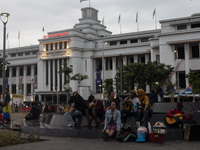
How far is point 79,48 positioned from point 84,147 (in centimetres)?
5710

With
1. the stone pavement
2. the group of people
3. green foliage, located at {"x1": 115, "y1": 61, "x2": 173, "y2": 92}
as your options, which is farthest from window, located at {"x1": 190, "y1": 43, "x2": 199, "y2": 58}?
the stone pavement

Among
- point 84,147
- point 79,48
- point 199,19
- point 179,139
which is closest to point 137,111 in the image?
point 179,139

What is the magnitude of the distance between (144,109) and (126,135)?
1.51 metres

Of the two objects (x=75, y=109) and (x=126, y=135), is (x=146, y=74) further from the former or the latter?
(x=126, y=135)

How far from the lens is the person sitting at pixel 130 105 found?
1143 centimetres

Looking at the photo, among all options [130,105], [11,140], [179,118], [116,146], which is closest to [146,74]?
[130,105]

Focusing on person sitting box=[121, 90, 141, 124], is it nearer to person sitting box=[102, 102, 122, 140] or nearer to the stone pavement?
person sitting box=[102, 102, 122, 140]

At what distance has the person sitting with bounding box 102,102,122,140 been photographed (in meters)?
9.99

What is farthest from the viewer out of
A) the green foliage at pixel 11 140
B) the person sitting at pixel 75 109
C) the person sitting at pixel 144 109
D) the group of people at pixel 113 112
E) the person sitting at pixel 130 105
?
the person sitting at pixel 75 109

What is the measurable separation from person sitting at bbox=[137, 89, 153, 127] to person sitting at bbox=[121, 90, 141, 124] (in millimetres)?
386

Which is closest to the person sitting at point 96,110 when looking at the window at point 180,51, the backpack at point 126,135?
the backpack at point 126,135

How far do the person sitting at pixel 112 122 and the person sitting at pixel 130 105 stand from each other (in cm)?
130

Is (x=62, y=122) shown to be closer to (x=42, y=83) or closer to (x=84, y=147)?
(x=84, y=147)

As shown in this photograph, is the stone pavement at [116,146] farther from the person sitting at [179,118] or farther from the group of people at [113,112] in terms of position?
the person sitting at [179,118]
